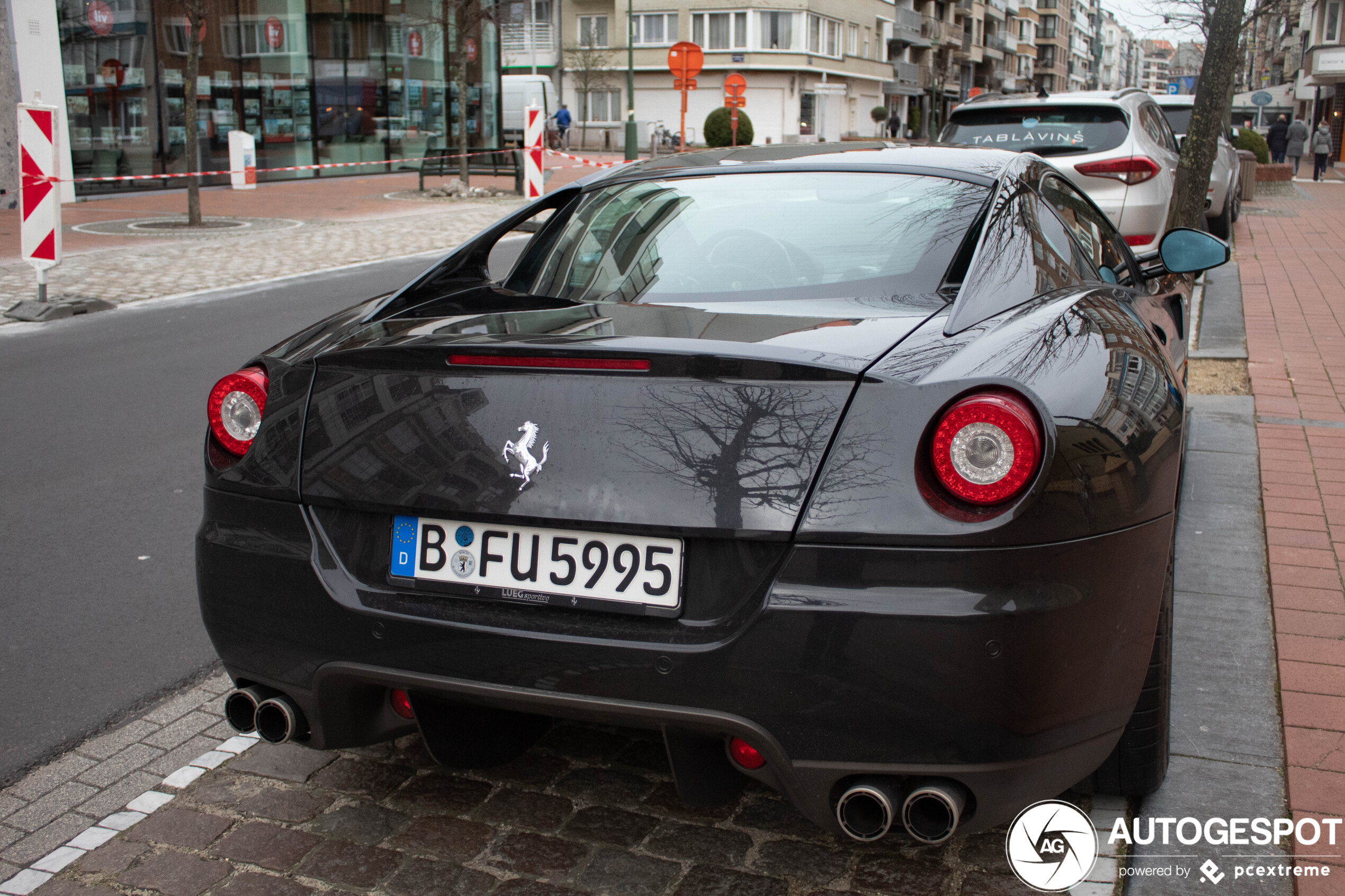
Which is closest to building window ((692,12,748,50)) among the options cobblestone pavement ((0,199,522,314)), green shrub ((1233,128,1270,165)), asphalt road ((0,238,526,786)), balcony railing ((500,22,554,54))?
balcony railing ((500,22,554,54))

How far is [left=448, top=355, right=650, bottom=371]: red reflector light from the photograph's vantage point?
2.17 meters

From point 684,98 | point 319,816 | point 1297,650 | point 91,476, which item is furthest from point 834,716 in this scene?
point 684,98

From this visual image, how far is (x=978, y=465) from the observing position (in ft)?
6.56

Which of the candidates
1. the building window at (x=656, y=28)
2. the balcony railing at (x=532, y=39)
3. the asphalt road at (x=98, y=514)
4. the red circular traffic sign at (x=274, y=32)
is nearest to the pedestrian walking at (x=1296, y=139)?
the red circular traffic sign at (x=274, y=32)

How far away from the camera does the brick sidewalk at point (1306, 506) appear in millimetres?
2869

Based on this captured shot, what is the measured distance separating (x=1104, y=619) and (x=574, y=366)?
39.9 inches

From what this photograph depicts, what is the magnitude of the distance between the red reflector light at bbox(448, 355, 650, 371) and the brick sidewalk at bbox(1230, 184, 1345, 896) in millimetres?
1622

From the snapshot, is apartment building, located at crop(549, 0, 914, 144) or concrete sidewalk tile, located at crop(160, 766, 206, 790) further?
apartment building, located at crop(549, 0, 914, 144)

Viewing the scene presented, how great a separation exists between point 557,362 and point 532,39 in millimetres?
68083

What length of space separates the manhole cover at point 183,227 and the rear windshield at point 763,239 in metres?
13.7

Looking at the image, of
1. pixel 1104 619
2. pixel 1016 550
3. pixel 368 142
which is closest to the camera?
pixel 1016 550

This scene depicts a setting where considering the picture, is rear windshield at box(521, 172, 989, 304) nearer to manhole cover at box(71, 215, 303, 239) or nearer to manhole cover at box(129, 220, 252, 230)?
manhole cover at box(71, 215, 303, 239)

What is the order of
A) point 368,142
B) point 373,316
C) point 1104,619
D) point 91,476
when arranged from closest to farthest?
point 1104,619 < point 373,316 < point 91,476 < point 368,142

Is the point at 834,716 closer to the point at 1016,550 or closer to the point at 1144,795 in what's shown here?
the point at 1016,550
